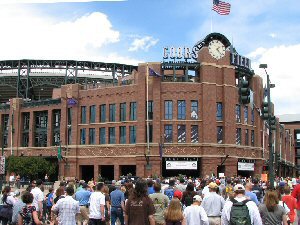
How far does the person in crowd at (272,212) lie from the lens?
410 inches

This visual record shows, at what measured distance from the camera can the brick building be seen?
56.9m

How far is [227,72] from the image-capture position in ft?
194

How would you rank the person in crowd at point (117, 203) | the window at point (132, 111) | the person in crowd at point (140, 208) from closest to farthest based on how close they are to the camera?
the person in crowd at point (140, 208)
the person in crowd at point (117, 203)
the window at point (132, 111)

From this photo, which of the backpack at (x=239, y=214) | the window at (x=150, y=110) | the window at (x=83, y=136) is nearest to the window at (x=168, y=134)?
the window at (x=150, y=110)

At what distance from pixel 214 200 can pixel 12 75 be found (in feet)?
242

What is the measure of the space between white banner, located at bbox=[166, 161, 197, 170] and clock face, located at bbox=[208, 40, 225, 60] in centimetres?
1333

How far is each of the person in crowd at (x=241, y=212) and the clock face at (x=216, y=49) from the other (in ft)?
165

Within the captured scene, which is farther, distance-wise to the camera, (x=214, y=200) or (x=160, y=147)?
(x=160, y=147)

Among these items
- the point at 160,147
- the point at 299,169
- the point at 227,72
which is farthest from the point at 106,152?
the point at 299,169

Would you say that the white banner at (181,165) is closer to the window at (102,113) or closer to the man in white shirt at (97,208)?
the window at (102,113)

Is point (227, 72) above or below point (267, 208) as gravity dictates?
above

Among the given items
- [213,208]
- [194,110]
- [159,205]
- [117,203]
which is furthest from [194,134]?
[159,205]

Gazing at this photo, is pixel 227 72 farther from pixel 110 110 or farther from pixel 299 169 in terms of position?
pixel 299 169

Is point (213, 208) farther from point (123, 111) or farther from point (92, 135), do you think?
point (92, 135)
